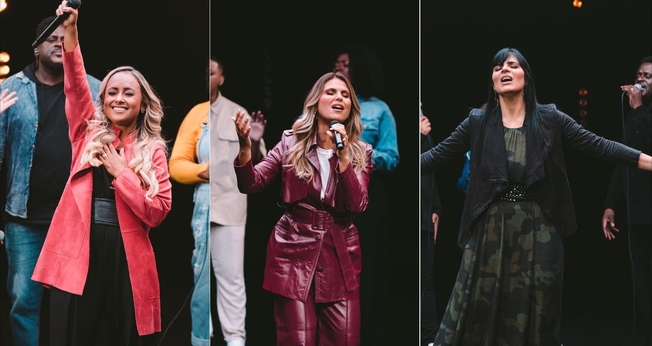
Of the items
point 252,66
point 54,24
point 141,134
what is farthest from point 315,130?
point 54,24

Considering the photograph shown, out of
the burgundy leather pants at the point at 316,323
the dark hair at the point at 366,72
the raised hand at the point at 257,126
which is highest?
the dark hair at the point at 366,72

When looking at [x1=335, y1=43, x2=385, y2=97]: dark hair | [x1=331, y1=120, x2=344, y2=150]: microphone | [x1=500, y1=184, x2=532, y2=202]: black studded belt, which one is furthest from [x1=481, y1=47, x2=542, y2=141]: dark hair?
[x1=331, y1=120, x2=344, y2=150]: microphone

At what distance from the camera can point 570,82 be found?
560 centimetres

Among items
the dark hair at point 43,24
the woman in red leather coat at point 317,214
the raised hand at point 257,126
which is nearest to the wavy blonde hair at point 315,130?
the woman in red leather coat at point 317,214

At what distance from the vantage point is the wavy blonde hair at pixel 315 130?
5.51 metres

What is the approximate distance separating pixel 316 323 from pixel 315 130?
1311mm

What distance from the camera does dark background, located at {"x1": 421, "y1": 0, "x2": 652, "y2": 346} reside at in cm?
554

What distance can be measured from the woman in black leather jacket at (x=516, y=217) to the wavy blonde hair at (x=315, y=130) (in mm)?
775

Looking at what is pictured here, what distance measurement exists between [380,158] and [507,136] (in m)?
0.88

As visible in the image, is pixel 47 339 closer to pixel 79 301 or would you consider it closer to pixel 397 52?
pixel 79 301

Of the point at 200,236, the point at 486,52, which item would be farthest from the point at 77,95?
the point at 486,52

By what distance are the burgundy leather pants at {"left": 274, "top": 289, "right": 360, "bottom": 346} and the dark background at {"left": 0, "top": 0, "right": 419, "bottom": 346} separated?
14.3 inches

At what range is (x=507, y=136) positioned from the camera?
5.39m

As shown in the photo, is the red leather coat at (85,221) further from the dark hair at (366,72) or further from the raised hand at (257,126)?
the dark hair at (366,72)
